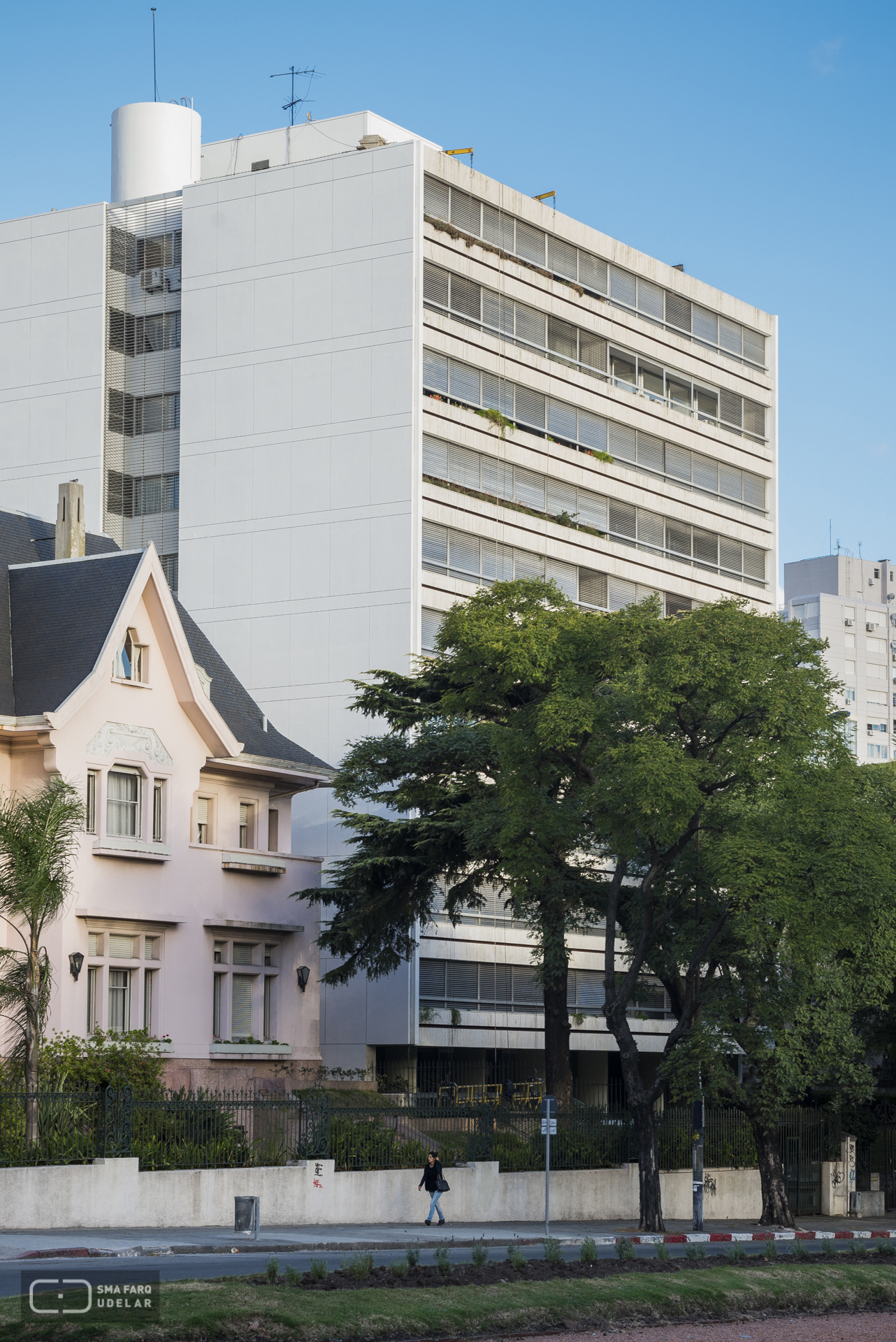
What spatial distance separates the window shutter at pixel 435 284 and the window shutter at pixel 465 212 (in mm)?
2241

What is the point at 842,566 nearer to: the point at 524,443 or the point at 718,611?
the point at 524,443

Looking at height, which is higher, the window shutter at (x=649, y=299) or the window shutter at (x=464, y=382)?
the window shutter at (x=649, y=299)

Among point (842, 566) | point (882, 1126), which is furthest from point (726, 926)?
point (842, 566)

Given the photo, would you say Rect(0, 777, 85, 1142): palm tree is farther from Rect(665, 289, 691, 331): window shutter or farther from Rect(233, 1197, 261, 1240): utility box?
Rect(665, 289, 691, 331): window shutter

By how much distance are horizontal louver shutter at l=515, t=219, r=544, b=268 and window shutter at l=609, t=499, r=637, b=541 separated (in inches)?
388

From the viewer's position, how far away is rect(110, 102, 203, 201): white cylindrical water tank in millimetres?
73188

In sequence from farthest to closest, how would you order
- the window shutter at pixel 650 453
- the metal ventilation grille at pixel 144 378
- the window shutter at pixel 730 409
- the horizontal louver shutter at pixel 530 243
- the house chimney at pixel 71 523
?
the window shutter at pixel 730 409
the window shutter at pixel 650 453
the horizontal louver shutter at pixel 530 243
the metal ventilation grille at pixel 144 378
the house chimney at pixel 71 523

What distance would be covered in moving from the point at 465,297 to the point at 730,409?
18782mm

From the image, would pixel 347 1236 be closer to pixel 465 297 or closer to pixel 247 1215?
pixel 247 1215

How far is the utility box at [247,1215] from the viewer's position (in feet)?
95.5

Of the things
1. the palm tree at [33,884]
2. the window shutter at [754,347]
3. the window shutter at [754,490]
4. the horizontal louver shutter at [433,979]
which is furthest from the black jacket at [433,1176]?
the window shutter at [754,347]

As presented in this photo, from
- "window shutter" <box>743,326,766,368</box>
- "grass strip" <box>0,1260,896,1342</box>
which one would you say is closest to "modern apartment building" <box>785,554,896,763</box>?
"window shutter" <box>743,326,766,368</box>

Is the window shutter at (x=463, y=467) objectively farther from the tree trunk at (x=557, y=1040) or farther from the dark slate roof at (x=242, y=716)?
the tree trunk at (x=557, y=1040)

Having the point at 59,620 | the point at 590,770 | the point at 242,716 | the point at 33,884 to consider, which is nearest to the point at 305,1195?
the point at 33,884
